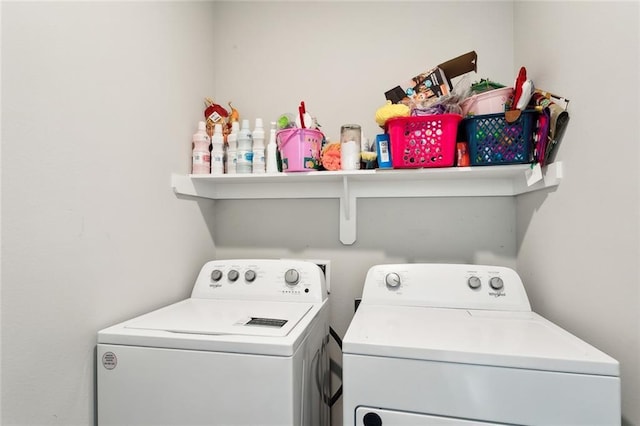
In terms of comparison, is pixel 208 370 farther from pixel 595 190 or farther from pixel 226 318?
pixel 595 190

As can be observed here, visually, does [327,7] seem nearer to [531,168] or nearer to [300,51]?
[300,51]

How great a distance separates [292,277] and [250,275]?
0.58 ft

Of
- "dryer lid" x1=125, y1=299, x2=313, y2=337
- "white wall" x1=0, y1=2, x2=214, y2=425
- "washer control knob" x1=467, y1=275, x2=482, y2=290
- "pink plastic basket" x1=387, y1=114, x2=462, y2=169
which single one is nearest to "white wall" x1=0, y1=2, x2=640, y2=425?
"white wall" x1=0, y1=2, x2=214, y2=425

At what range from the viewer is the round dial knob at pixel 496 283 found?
3.79ft

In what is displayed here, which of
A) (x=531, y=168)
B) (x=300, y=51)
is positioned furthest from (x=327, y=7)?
(x=531, y=168)

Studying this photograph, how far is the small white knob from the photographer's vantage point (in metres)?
1.22

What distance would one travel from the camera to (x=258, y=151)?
1.39 meters

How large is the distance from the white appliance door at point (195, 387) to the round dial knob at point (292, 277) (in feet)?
1.33

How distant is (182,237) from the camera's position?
53.7 inches

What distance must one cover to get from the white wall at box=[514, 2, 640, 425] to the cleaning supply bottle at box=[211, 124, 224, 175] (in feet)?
4.15

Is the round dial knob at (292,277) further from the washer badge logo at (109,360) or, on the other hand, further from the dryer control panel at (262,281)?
the washer badge logo at (109,360)

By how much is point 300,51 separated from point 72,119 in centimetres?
108

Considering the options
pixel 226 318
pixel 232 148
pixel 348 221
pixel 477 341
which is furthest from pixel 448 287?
pixel 232 148

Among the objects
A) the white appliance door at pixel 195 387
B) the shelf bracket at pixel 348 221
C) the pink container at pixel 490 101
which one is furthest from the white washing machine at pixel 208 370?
the pink container at pixel 490 101
